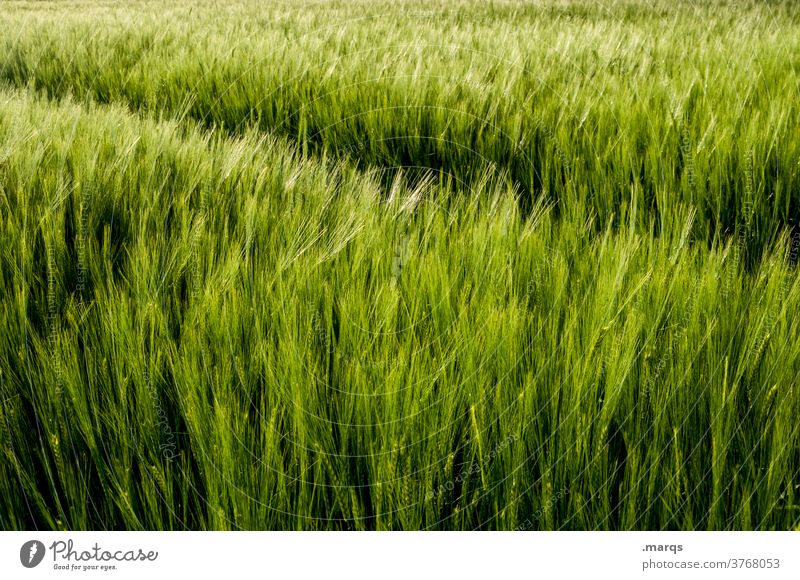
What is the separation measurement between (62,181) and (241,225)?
11.1 inches

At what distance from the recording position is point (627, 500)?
520 mm

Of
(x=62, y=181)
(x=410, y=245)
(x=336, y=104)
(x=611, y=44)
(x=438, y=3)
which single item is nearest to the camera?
(x=410, y=245)

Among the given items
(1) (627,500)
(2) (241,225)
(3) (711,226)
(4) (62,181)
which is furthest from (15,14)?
(1) (627,500)
